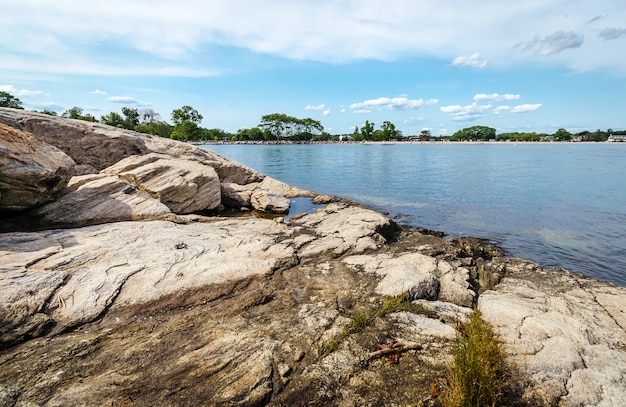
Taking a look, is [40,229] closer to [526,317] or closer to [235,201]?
[235,201]

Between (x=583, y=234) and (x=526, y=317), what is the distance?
13.4 metres

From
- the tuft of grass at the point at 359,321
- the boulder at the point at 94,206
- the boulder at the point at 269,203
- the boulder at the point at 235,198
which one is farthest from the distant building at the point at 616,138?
the boulder at the point at 94,206

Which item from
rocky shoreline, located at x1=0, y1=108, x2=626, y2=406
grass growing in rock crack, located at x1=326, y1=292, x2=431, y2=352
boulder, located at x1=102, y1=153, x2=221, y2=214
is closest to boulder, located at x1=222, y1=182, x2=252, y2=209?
boulder, located at x1=102, y1=153, x2=221, y2=214

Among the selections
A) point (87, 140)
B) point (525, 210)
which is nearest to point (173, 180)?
point (87, 140)

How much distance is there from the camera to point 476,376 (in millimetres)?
4371

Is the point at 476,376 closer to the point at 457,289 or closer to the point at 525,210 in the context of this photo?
the point at 457,289

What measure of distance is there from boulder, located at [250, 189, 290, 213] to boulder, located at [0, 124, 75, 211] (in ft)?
35.2

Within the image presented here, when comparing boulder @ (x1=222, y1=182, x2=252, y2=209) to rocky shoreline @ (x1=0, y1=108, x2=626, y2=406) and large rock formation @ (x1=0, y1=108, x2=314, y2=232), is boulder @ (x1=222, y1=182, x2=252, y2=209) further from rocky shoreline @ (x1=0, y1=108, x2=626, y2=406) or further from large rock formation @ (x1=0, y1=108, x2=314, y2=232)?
rocky shoreline @ (x1=0, y1=108, x2=626, y2=406)

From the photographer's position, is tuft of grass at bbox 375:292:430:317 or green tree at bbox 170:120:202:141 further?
green tree at bbox 170:120:202:141

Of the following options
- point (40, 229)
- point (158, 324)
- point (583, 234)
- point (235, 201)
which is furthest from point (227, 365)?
point (583, 234)

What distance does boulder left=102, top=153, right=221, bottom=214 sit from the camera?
618 inches

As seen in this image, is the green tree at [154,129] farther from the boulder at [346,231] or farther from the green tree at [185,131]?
the boulder at [346,231]

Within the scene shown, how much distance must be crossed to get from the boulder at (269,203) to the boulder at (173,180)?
2.75 meters

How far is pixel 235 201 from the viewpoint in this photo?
2120cm
